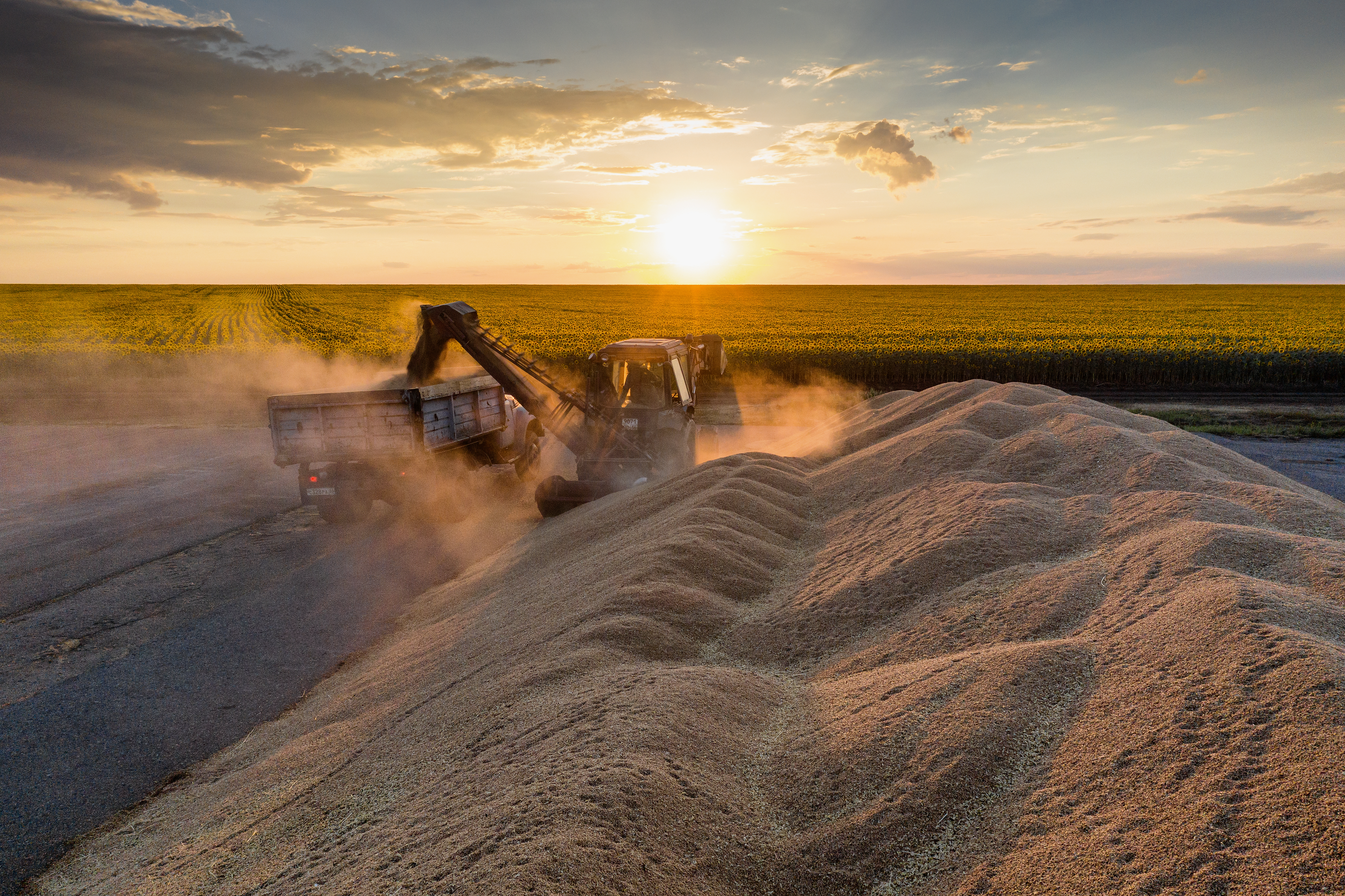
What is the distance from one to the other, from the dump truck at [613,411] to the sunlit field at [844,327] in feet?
5.05

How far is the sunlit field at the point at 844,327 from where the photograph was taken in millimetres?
25500

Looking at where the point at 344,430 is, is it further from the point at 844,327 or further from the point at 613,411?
the point at 844,327

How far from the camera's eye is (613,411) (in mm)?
11578

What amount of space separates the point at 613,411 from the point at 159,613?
6241 mm

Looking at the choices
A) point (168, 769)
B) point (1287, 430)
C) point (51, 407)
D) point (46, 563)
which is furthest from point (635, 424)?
point (51, 407)

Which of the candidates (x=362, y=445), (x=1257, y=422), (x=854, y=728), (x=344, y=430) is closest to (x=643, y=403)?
(x=362, y=445)

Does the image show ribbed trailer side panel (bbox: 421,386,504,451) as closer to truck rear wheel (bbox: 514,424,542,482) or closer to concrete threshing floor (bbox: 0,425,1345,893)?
truck rear wheel (bbox: 514,424,542,482)

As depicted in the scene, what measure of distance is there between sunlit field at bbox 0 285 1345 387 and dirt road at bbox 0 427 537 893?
4.68 m

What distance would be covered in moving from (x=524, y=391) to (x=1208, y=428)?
1611cm

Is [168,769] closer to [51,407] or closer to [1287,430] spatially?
[1287,430]

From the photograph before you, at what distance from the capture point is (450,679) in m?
5.84

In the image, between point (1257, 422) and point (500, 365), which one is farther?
point (1257, 422)

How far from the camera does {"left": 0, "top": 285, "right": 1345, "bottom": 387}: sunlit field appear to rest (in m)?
25.5

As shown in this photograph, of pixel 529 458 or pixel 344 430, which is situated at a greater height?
pixel 344 430
